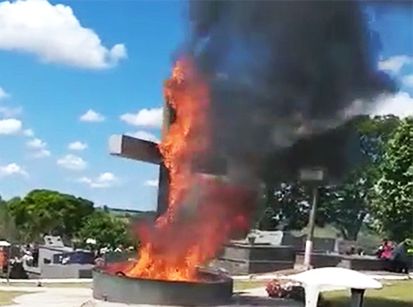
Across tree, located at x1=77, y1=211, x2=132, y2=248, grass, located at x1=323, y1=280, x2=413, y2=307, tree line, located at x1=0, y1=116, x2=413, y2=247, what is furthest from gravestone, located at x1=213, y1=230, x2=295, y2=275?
tree, located at x1=77, y1=211, x2=132, y2=248

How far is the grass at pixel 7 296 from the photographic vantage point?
1999cm

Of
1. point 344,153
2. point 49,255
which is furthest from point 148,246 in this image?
point 49,255

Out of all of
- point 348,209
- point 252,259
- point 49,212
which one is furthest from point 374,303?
point 49,212

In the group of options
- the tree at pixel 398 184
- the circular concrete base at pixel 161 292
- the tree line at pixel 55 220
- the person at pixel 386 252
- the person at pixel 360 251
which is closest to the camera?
the circular concrete base at pixel 161 292

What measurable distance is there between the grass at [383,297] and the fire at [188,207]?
10.8 ft

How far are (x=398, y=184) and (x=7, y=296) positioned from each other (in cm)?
2020

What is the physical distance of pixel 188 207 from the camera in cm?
2156

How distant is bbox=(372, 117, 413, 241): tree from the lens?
119 ft

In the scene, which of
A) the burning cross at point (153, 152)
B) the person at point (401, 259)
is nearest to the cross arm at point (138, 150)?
the burning cross at point (153, 152)

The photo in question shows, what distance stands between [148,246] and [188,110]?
3644 mm

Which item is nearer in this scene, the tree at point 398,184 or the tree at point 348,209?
the tree at point 398,184

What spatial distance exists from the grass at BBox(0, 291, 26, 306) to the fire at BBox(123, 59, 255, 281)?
292 centimetres

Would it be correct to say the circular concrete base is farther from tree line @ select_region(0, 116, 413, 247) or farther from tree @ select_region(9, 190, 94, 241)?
tree @ select_region(9, 190, 94, 241)

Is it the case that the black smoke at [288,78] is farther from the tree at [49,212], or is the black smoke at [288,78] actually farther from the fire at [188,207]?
the tree at [49,212]
